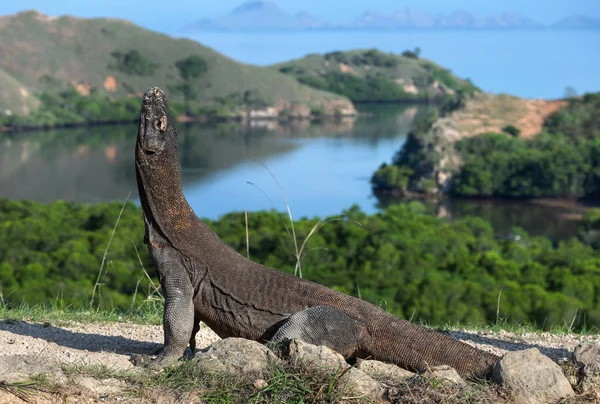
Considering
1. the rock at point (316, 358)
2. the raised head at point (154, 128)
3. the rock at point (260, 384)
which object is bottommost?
the rock at point (260, 384)

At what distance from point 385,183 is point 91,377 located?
266 ft

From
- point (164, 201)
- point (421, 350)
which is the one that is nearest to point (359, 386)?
point (421, 350)

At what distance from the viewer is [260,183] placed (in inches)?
2808

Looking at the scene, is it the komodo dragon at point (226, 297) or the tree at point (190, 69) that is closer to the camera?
the komodo dragon at point (226, 297)

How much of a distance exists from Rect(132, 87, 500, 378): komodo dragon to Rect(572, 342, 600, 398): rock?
0.56 m

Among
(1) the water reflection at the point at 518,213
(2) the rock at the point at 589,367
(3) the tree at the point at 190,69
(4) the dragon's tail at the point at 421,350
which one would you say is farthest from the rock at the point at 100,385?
(3) the tree at the point at 190,69

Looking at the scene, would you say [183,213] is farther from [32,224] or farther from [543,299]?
[32,224]

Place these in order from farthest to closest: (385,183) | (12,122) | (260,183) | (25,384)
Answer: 1. (12,122)
2. (385,183)
3. (260,183)
4. (25,384)

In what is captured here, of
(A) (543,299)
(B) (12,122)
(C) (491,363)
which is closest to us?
(C) (491,363)

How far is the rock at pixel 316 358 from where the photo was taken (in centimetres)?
511

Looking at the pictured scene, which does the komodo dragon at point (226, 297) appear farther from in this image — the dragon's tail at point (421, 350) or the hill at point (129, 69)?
the hill at point (129, 69)

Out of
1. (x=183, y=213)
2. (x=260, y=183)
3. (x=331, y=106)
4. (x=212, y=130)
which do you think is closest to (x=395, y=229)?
(x=260, y=183)

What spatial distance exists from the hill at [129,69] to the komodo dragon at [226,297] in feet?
453

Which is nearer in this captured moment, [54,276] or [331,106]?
[54,276]
